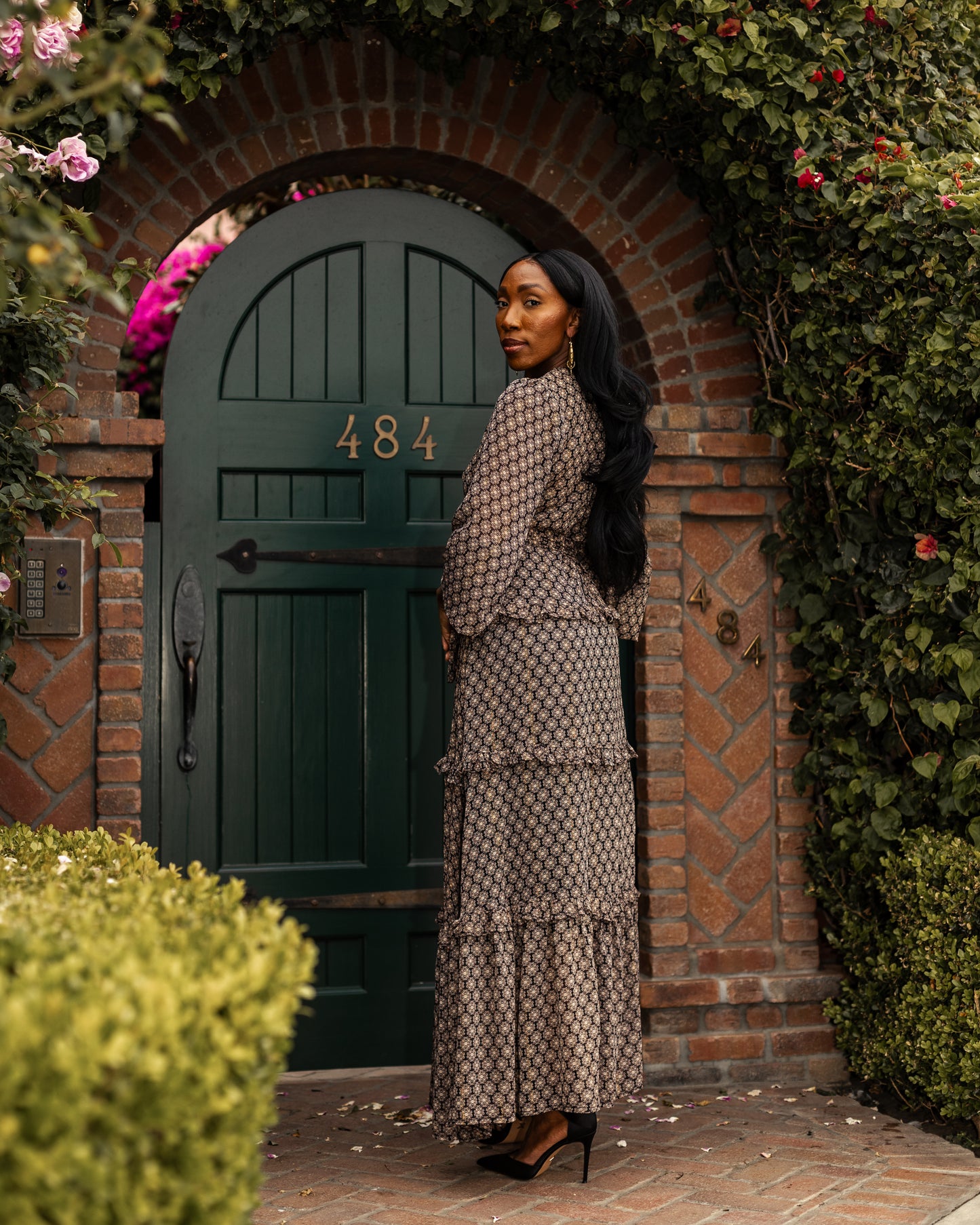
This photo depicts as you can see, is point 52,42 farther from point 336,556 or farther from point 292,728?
point 292,728

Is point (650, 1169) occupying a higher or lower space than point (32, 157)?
lower

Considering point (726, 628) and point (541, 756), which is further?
point (726, 628)

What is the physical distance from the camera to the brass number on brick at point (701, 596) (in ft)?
13.0

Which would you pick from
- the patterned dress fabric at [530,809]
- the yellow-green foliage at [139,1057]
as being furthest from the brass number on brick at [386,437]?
the yellow-green foliage at [139,1057]

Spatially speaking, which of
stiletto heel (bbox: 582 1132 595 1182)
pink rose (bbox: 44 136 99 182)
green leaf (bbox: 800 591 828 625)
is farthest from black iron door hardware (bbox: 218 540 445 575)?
stiletto heel (bbox: 582 1132 595 1182)

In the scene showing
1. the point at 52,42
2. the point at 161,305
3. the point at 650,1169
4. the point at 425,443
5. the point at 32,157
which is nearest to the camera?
the point at 52,42

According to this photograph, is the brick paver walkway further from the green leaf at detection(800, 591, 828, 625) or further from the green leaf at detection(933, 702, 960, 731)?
the green leaf at detection(800, 591, 828, 625)

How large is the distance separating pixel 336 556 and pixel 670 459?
109 centimetres

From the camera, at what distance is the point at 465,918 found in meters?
2.92

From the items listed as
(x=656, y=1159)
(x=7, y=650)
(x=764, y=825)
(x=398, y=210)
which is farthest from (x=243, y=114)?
(x=656, y=1159)

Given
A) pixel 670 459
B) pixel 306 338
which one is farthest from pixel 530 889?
pixel 306 338

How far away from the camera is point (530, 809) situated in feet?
9.70

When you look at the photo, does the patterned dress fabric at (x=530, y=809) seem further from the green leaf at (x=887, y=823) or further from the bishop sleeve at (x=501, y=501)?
the green leaf at (x=887, y=823)

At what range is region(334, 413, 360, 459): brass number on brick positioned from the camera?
3943 mm
